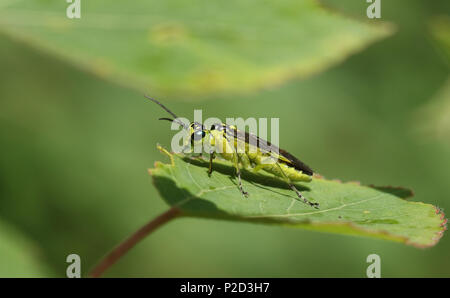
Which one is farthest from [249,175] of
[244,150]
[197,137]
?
[197,137]

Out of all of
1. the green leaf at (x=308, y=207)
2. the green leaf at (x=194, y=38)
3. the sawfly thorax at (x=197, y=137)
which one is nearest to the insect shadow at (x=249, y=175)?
the green leaf at (x=308, y=207)

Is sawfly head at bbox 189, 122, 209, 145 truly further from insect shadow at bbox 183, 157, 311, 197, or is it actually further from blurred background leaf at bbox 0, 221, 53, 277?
blurred background leaf at bbox 0, 221, 53, 277

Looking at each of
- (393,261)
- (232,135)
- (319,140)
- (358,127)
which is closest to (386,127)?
(358,127)

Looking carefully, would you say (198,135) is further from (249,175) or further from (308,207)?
(308,207)

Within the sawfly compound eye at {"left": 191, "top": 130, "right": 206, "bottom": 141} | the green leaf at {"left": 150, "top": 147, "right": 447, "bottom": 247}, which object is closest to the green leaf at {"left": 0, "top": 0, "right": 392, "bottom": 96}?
the green leaf at {"left": 150, "top": 147, "right": 447, "bottom": 247}

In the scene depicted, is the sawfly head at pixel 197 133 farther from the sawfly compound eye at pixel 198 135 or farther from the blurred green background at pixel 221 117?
the blurred green background at pixel 221 117
